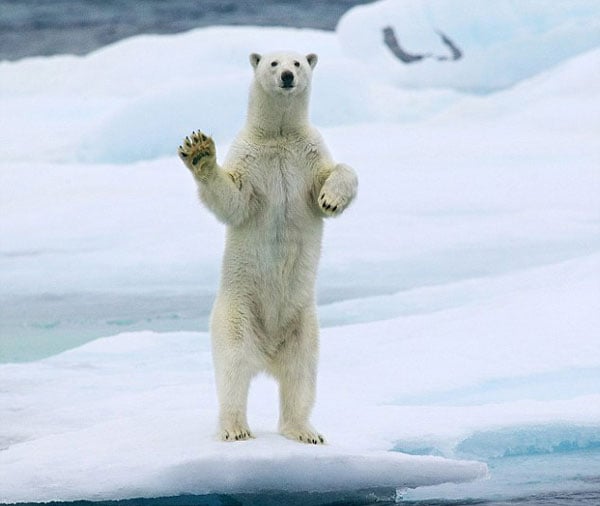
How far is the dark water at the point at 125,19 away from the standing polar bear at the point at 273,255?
18.8m

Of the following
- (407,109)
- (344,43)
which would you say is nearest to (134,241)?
(407,109)

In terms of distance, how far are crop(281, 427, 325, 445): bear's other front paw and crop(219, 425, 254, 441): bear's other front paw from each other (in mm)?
159

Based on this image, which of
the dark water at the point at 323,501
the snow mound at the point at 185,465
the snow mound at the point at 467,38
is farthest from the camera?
the snow mound at the point at 467,38

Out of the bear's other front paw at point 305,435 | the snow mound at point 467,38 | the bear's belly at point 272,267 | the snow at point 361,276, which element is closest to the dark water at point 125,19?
the snow at point 361,276

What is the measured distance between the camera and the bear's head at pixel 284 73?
385 centimetres

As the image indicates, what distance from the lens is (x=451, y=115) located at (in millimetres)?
13898

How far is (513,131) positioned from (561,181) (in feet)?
7.62

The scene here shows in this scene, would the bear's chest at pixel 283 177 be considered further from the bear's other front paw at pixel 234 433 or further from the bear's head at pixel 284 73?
the bear's other front paw at pixel 234 433

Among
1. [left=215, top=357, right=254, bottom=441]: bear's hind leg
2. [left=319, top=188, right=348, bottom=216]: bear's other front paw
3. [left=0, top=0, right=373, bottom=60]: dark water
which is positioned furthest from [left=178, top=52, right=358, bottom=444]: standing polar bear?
[left=0, top=0, right=373, bottom=60]: dark water

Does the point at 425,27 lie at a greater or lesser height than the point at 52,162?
greater

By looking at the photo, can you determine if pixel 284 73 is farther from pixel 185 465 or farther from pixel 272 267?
pixel 185 465

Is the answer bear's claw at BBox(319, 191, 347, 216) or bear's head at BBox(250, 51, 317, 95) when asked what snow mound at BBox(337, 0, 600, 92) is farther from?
bear's claw at BBox(319, 191, 347, 216)

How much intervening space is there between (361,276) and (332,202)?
182 inches

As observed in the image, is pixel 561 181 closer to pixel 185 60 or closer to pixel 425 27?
pixel 425 27
